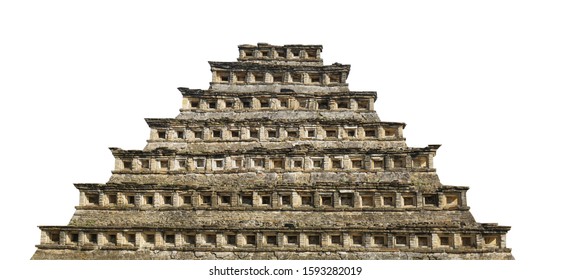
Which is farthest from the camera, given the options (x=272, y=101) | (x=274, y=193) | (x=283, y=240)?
(x=272, y=101)

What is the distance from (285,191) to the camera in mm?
24328

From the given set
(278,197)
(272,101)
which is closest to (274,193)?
(278,197)

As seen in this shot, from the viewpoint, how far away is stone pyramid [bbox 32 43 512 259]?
23000 mm

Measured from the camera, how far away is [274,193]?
79.8 feet

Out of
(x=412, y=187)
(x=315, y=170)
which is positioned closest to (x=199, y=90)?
(x=315, y=170)

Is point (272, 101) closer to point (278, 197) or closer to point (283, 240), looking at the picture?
point (278, 197)

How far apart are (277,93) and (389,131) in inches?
225

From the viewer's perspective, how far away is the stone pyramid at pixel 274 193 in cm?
2300

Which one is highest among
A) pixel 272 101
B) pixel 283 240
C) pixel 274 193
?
pixel 272 101

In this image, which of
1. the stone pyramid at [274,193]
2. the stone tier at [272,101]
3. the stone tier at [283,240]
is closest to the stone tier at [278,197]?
the stone pyramid at [274,193]

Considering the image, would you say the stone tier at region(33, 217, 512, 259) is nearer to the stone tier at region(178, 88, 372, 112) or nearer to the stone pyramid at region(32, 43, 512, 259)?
the stone pyramid at region(32, 43, 512, 259)

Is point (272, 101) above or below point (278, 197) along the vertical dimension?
above

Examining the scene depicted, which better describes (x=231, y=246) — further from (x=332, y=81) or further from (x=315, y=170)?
(x=332, y=81)

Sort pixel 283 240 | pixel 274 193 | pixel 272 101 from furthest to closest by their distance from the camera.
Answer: pixel 272 101 → pixel 274 193 → pixel 283 240
